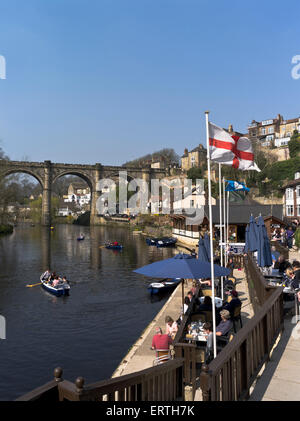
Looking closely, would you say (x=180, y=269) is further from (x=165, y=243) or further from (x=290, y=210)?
(x=290, y=210)

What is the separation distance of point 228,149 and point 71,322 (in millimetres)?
14994

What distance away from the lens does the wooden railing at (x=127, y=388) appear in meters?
3.99

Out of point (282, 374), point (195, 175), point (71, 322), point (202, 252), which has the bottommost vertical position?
point (71, 322)

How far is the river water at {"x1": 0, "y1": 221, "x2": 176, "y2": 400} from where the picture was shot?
1419 cm

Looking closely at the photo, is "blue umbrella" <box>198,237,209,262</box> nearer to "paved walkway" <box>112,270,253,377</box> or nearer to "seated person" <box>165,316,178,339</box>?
"paved walkway" <box>112,270,253,377</box>

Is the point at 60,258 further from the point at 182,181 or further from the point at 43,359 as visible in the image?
the point at 182,181

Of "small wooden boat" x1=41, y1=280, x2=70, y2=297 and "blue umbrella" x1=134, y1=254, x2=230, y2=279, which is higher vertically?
"blue umbrella" x1=134, y1=254, x2=230, y2=279

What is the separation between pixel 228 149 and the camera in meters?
8.80

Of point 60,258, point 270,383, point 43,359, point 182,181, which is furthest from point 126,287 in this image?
point 182,181

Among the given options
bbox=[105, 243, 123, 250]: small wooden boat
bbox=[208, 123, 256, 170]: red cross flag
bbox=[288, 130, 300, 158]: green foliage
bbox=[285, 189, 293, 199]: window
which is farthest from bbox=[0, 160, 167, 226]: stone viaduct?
bbox=[208, 123, 256, 170]: red cross flag

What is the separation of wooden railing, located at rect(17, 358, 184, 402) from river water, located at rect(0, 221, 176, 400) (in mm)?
8496

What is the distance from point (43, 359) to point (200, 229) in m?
37.6

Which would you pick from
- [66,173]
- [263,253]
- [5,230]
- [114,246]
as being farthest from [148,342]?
[66,173]

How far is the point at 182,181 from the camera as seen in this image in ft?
359
